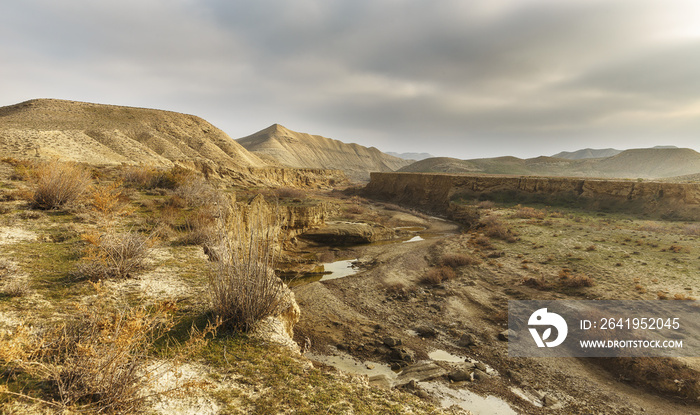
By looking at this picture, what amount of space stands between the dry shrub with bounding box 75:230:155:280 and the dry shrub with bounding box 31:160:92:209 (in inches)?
166

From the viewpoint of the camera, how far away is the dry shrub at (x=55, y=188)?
8.01 m

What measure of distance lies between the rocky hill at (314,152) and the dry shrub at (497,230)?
192 ft

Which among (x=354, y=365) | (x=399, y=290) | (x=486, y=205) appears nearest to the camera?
(x=354, y=365)

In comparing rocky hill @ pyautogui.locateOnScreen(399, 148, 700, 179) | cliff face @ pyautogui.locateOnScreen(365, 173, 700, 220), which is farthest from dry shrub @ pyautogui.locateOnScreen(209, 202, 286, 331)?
rocky hill @ pyautogui.locateOnScreen(399, 148, 700, 179)

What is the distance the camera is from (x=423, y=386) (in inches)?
237

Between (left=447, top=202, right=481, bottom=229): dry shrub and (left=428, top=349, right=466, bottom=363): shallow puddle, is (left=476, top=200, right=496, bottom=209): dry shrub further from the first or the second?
(left=428, top=349, right=466, bottom=363): shallow puddle

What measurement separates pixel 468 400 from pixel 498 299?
5423 mm

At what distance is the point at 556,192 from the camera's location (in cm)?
2831

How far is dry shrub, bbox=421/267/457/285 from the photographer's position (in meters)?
12.1

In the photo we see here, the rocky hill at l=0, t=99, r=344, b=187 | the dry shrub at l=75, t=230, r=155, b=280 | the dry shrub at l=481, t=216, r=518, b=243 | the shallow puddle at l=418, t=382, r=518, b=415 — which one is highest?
the rocky hill at l=0, t=99, r=344, b=187

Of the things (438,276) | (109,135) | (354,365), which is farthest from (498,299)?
(109,135)

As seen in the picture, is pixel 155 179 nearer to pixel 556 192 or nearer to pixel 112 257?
pixel 112 257

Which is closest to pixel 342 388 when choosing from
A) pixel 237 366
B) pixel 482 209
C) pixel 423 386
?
Result: pixel 237 366

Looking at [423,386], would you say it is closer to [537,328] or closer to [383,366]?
[383,366]
